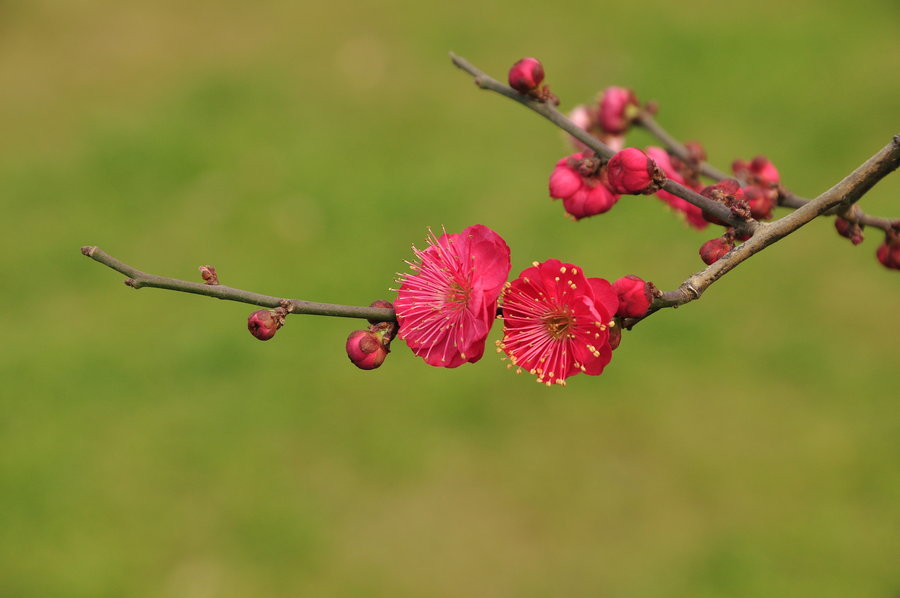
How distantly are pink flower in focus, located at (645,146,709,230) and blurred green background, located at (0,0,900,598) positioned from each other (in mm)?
1829

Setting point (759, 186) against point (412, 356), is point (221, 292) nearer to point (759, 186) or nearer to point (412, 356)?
point (759, 186)

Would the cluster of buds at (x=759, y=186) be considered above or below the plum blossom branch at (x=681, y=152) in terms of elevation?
below

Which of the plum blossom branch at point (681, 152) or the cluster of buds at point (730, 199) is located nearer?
the cluster of buds at point (730, 199)

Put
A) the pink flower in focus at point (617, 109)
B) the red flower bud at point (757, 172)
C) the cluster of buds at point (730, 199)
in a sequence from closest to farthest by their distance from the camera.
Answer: the cluster of buds at point (730, 199) < the red flower bud at point (757, 172) < the pink flower in focus at point (617, 109)

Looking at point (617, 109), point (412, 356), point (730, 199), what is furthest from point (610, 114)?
point (412, 356)

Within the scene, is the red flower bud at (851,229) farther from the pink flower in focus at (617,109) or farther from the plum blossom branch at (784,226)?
the pink flower in focus at (617,109)

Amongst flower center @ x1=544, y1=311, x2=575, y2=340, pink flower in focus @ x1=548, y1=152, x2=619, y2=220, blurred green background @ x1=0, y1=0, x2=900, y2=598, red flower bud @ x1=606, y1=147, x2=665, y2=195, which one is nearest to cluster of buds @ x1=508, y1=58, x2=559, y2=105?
pink flower in focus @ x1=548, y1=152, x2=619, y2=220

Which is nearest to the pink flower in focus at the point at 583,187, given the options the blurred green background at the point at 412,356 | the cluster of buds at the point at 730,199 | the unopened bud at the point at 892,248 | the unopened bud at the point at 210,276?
the cluster of buds at the point at 730,199

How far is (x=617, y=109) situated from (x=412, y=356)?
6.54ft

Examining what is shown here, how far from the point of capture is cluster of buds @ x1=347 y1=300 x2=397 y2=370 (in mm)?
1170

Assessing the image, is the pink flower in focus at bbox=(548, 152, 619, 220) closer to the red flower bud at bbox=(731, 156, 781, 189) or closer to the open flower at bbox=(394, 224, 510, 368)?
the open flower at bbox=(394, 224, 510, 368)

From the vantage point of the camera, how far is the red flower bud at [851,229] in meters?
1.27

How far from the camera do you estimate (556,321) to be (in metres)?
1.24

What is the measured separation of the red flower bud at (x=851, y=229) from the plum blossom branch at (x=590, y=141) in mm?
226
